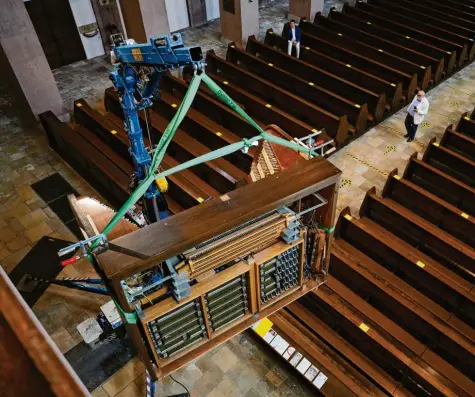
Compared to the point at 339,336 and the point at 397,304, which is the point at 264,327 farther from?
the point at 397,304

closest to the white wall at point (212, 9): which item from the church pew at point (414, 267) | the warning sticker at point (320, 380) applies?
the church pew at point (414, 267)

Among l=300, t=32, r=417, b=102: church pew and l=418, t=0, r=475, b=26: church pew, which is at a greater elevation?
l=418, t=0, r=475, b=26: church pew

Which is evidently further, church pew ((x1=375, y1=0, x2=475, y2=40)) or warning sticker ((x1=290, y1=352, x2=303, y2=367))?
church pew ((x1=375, y1=0, x2=475, y2=40))

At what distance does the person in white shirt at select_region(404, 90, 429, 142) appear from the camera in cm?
798

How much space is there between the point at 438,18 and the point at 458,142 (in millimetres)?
5750

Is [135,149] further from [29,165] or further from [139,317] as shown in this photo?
[29,165]

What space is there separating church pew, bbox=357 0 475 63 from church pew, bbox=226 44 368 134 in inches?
146

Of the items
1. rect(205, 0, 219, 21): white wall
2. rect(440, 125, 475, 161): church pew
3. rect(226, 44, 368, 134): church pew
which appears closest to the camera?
rect(440, 125, 475, 161): church pew

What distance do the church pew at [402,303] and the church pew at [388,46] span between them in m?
5.52

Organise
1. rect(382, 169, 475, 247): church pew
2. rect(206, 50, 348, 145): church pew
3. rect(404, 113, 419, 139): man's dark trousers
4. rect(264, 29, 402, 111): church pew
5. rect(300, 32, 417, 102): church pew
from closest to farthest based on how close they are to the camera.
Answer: rect(382, 169, 475, 247): church pew
rect(206, 50, 348, 145): church pew
rect(404, 113, 419, 139): man's dark trousers
rect(264, 29, 402, 111): church pew
rect(300, 32, 417, 102): church pew

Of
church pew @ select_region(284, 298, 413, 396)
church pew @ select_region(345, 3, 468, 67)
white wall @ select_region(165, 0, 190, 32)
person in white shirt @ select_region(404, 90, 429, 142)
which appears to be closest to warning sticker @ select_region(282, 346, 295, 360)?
church pew @ select_region(284, 298, 413, 396)

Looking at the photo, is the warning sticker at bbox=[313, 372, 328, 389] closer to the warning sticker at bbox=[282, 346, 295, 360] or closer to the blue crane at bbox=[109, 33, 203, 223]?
the warning sticker at bbox=[282, 346, 295, 360]

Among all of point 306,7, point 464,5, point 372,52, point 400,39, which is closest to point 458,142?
point 372,52

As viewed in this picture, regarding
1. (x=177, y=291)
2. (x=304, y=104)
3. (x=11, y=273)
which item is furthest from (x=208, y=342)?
(x=304, y=104)
